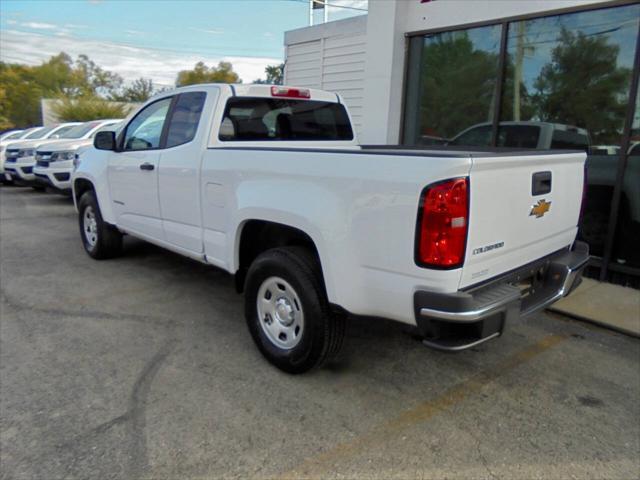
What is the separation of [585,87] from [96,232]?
595cm

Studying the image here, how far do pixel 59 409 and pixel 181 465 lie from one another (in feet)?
3.19

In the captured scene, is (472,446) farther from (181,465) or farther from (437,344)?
(181,465)

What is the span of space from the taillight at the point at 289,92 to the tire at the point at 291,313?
5.73 ft

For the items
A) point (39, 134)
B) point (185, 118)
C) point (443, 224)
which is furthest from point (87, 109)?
point (443, 224)

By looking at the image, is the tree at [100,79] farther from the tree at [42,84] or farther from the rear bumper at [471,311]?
the rear bumper at [471,311]

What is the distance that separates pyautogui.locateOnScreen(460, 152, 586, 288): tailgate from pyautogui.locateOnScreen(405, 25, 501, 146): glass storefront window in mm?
3508

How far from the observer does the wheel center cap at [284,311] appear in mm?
3365

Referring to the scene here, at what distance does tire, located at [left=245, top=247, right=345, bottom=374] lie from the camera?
3.09 meters

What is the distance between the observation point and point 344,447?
2689 mm

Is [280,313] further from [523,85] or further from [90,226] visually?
[523,85]

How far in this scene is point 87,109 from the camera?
24484 millimetres

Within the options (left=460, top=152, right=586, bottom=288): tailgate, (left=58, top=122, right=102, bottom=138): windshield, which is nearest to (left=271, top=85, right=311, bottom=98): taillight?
(left=460, top=152, right=586, bottom=288): tailgate

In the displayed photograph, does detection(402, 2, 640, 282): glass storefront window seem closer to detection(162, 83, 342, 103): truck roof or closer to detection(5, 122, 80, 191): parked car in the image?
detection(162, 83, 342, 103): truck roof

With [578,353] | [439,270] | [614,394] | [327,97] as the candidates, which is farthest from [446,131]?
[439,270]
